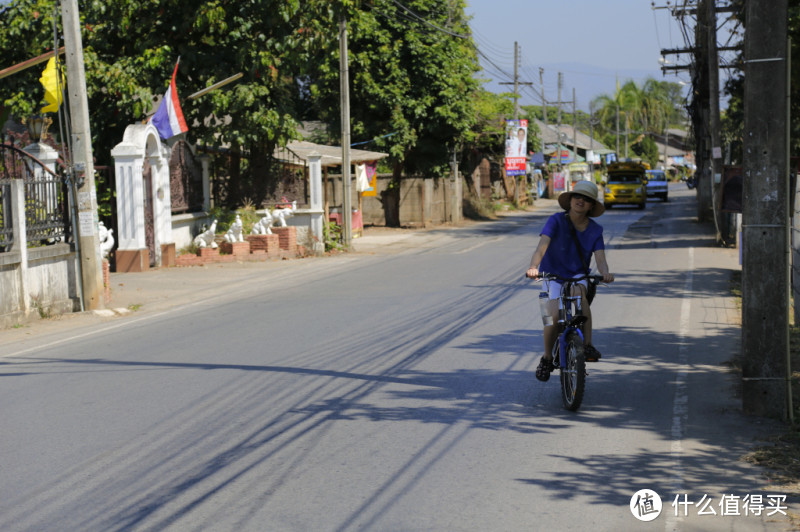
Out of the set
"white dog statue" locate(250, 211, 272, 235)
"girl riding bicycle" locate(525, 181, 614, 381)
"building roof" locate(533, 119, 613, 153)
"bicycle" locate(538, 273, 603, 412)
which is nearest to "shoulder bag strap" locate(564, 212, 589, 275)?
"girl riding bicycle" locate(525, 181, 614, 381)

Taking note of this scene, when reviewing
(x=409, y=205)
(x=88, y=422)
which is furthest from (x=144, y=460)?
(x=409, y=205)

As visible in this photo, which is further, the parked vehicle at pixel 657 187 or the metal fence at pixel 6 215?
→ the parked vehicle at pixel 657 187

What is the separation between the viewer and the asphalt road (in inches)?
205

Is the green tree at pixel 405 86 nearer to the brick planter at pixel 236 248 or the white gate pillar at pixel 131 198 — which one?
the brick planter at pixel 236 248

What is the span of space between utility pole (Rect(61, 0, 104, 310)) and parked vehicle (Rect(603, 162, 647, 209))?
1576 inches

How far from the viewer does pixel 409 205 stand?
125 ft

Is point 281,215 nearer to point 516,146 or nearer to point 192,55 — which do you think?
point 192,55

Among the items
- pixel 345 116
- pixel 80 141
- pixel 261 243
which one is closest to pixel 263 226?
pixel 261 243

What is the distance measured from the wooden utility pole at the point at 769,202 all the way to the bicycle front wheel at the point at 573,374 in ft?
4.17

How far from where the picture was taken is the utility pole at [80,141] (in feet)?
45.4

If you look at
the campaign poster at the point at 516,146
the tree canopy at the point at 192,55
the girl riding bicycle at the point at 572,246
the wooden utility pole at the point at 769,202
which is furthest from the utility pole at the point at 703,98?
the girl riding bicycle at the point at 572,246

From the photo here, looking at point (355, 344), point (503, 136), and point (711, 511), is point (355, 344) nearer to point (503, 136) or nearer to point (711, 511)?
point (711, 511)

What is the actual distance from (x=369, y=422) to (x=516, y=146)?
1615 inches

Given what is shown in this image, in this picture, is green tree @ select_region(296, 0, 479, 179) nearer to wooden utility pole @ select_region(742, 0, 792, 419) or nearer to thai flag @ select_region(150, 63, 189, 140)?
thai flag @ select_region(150, 63, 189, 140)
